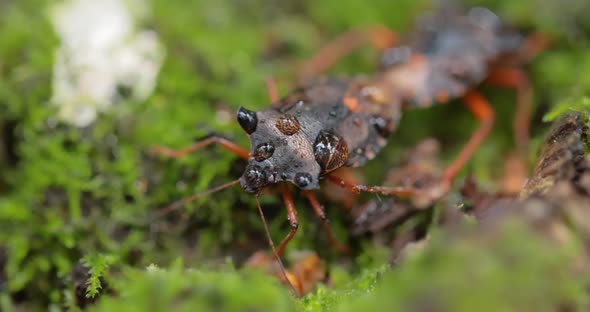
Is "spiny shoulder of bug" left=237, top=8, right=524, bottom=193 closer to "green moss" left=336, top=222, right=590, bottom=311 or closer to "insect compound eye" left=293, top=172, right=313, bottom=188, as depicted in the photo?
"insect compound eye" left=293, top=172, right=313, bottom=188

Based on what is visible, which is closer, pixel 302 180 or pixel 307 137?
pixel 302 180

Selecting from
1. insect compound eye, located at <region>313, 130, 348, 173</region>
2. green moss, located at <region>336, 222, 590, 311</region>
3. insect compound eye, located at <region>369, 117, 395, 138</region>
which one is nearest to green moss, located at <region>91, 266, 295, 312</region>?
green moss, located at <region>336, 222, 590, 311</region>

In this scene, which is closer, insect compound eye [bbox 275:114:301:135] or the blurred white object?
insect compound eye [bbox 275:114:301:135]

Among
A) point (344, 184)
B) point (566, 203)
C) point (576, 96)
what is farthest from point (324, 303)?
point (576, 96)

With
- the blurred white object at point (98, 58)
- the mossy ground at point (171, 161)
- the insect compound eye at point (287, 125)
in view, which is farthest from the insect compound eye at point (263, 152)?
the blurred white object at point (98, 58)

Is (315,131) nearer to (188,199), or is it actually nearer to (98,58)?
(188,199)

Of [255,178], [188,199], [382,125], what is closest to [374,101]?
[382,125]

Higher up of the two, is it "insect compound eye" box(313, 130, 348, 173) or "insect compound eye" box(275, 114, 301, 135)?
"insect compound eye" box(275, 114, 301, 135)

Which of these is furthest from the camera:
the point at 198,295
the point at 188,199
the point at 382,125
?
the point at 382,125
